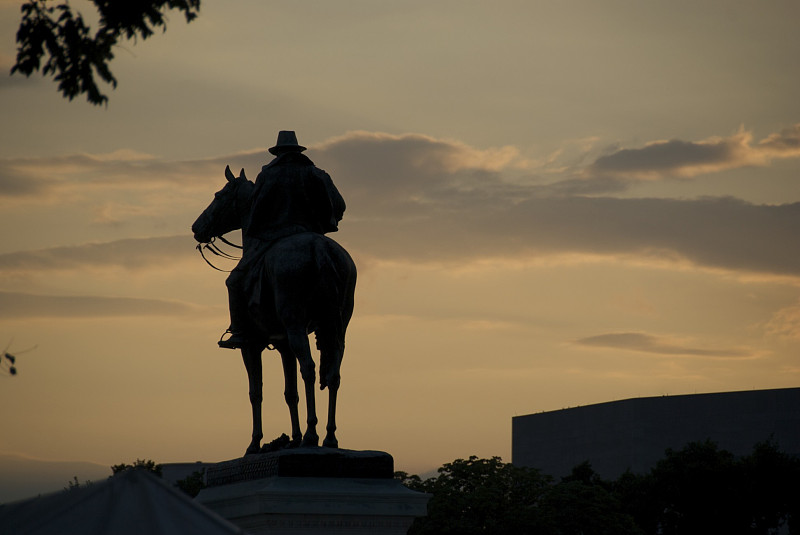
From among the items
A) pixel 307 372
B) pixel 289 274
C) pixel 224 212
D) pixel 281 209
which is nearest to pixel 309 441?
pixel 307 372

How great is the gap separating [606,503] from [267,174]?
116ft

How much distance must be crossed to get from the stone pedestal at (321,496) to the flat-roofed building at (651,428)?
7717 cm

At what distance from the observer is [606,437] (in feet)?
338

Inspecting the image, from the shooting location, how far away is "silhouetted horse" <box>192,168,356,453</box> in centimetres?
1791

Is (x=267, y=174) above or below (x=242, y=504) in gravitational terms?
above

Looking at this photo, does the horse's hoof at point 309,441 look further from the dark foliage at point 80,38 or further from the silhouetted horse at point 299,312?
the dark foliage at point 80,38

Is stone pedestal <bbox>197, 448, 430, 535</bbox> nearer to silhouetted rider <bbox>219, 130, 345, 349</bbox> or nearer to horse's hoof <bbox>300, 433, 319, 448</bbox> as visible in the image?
horse's hoof <bbox>300, 433, 319, 448</bbox>

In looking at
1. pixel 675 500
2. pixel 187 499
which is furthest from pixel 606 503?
pixel 187 499

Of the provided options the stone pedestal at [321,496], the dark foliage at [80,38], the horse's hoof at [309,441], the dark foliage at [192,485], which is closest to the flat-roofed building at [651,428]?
the dark foliage at [192,485]

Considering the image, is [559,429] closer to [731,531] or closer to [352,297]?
[731,531]

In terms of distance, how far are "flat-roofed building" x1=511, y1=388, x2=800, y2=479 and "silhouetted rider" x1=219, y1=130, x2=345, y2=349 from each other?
7682 cm

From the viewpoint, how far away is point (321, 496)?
682 inches

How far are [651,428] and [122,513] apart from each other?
93.4 metres

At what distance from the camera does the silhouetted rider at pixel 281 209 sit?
18.6 m
